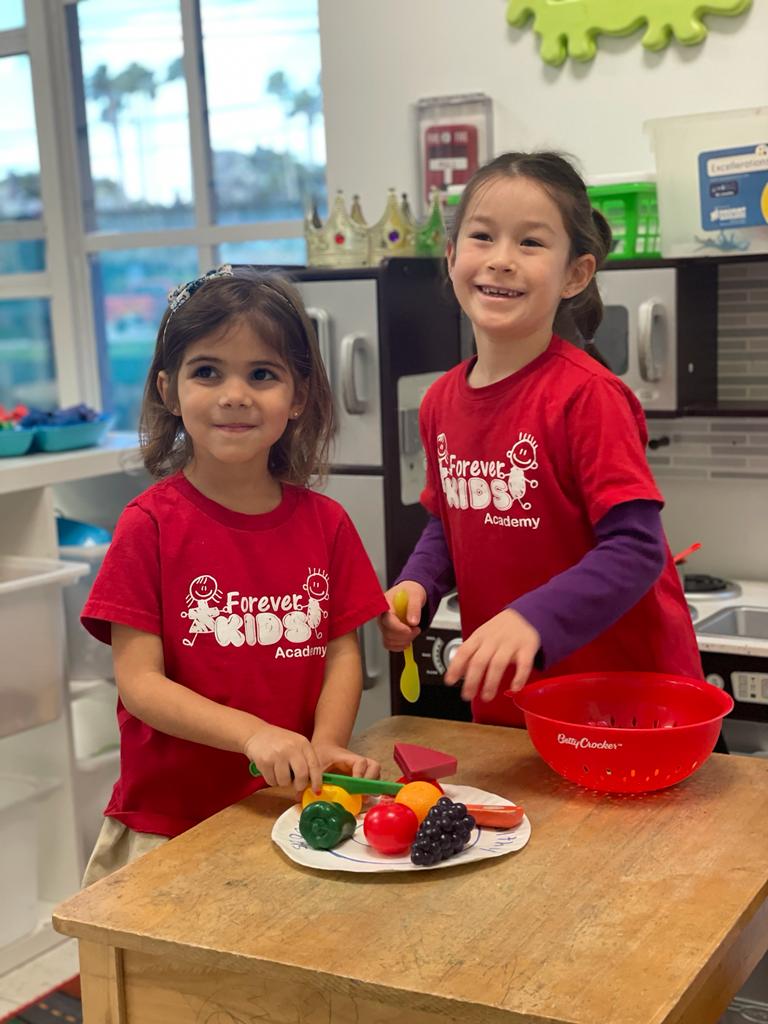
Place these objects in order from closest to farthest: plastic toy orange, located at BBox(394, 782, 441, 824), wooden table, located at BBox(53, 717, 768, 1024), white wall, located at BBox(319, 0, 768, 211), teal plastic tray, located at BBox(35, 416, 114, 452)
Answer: wooden table, located at BBox(53, 717, 768, 1024), plastic toy orange, located at BBox(394, 782, 441, 824), white wall, located at BBox(319, 0, 768, 211), teal plastic tray, located at BBox(35, 416, 114, 452)

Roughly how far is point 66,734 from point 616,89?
6.43ft

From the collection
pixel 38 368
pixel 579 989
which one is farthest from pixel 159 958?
pixel 38 368

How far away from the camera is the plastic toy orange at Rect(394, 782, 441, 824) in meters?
1.37

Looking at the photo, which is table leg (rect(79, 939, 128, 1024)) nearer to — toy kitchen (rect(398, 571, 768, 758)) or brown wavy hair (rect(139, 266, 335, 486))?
brown wavy hair (rect(139, 266, 335, 486))

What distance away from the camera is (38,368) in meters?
4.34

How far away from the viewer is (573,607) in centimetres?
150

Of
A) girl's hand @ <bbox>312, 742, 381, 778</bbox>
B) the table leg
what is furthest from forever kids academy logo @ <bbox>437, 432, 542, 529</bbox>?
the table leg

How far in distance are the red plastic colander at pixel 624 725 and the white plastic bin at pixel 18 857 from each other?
1.80 metres

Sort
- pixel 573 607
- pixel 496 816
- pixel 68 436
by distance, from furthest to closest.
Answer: pixel 68 436 → pixel 573 607 → pixel 496 816

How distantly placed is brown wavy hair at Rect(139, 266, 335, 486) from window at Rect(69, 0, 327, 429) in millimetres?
1977

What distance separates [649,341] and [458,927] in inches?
69.1

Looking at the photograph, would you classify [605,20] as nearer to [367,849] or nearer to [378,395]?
[378,395]

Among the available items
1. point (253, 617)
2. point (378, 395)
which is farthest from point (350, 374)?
point (253, 617)

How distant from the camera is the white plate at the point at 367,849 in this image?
128 centimetres
